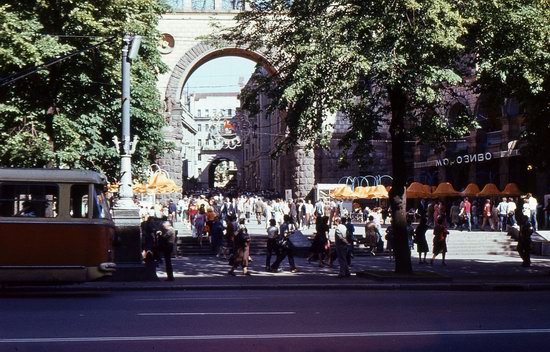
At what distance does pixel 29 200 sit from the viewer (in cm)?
1758

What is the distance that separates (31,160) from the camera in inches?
1074

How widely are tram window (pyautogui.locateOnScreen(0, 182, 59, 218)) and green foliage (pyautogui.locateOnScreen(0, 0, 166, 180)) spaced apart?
8095 millimetres

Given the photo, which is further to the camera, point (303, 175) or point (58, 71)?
point (303, 175)

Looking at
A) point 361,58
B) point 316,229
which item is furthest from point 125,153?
point 316,229

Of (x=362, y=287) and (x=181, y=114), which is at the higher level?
(x=181, y=114)

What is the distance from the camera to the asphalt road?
988 cm

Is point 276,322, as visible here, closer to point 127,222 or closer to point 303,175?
point 127,222

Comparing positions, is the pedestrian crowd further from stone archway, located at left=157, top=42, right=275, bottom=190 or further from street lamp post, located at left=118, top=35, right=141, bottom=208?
stone archway, located at left=157, top=42, right=275, bottom=190

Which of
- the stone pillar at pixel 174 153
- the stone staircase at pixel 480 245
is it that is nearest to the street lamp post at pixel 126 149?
the stone staircase at pixel 480 245

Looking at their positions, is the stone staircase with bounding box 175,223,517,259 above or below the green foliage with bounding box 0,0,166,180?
below

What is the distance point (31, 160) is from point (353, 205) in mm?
28627

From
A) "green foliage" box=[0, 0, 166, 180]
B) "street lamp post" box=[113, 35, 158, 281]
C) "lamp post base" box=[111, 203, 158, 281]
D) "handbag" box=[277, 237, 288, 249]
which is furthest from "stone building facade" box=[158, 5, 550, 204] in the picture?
"lamp post base" box=[111, 203, 158, 281]

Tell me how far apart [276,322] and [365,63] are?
9.17 m

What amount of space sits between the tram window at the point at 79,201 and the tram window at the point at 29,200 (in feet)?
1.16
